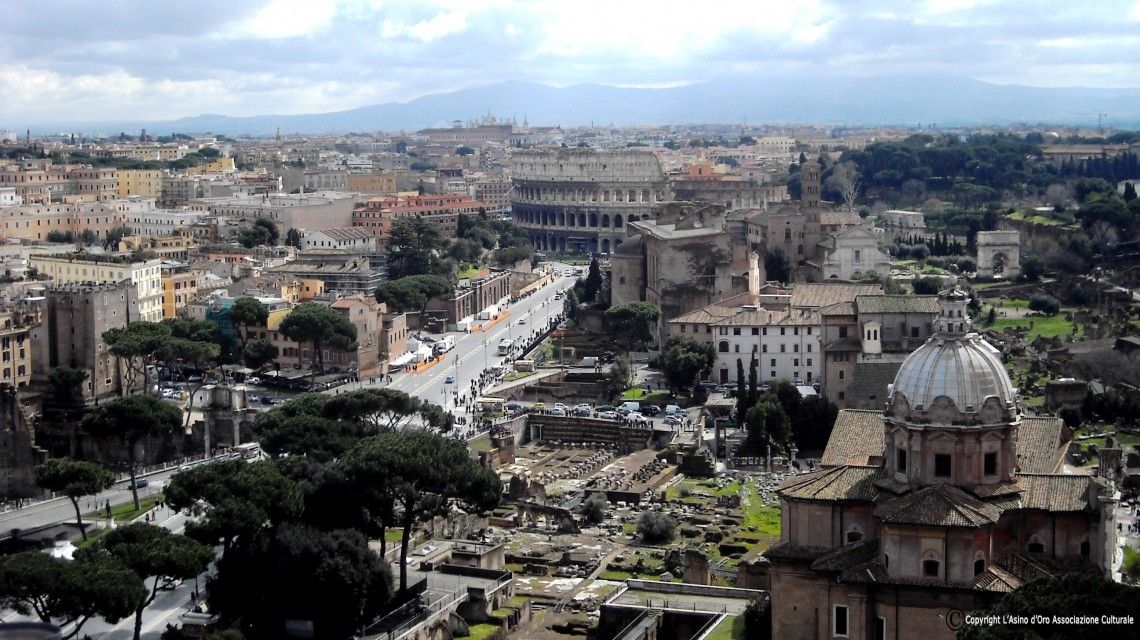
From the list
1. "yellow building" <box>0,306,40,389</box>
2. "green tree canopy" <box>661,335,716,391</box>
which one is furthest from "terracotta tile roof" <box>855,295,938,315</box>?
"yellow building" <box>0,306,40,389</box>

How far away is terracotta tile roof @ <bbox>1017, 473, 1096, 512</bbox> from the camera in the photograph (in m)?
27.1

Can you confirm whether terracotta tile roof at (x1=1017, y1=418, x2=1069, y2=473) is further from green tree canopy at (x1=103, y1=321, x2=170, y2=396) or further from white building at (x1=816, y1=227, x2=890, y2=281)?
white building at (x1=816, y1=227, x2=890, y2=281)

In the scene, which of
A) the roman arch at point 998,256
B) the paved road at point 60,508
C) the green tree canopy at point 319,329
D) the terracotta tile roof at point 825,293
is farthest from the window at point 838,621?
the roman arch at point 998,256

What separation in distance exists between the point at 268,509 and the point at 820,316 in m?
24.8

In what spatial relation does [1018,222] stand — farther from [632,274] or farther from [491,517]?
[491,517]

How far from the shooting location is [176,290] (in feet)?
211

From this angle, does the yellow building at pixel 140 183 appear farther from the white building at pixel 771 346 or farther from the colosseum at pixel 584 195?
the white building at pixel 771 346

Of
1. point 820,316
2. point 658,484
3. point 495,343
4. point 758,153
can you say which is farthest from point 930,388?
point 758,153

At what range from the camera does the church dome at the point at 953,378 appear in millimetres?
27156

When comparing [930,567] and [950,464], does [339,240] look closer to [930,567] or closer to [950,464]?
[950,464]

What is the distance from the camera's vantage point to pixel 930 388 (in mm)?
27391

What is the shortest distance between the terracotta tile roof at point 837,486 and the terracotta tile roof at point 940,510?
4.07 feet

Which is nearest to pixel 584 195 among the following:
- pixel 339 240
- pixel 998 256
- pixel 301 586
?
pixel 339 240

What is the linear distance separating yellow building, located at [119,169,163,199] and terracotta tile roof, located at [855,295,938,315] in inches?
2686
